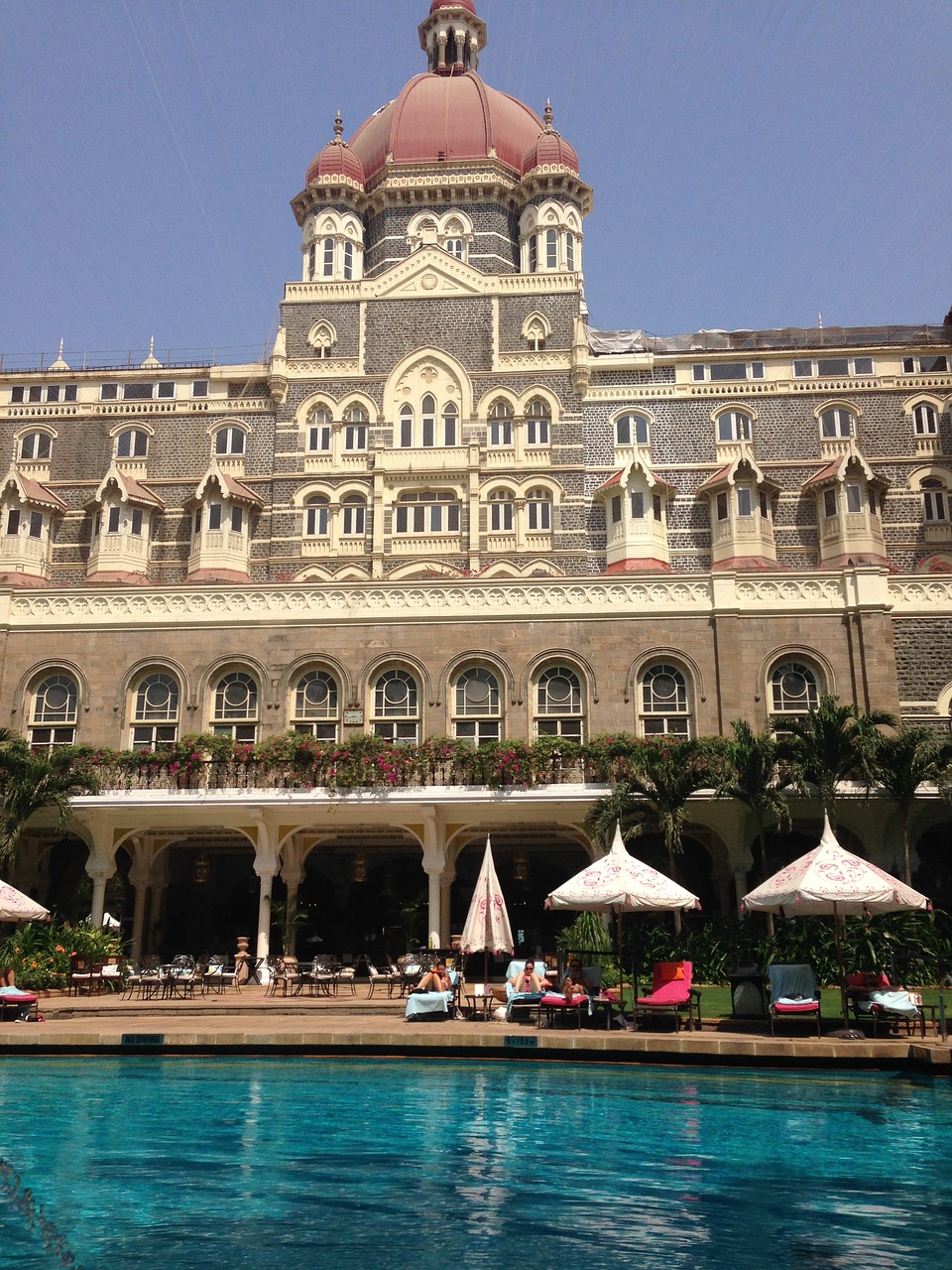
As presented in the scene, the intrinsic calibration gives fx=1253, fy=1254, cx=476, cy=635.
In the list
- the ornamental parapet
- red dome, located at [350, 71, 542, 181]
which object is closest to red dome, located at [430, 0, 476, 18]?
red dome, located at [350, 71, 542, 181]

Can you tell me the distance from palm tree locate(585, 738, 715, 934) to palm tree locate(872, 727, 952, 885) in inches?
132

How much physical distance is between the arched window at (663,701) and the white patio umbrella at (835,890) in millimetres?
10767

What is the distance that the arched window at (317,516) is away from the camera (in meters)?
44.0

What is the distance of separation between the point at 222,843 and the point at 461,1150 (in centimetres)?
2033

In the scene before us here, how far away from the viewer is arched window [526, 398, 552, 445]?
147ft

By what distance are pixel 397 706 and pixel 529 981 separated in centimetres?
1056

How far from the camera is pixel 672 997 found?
17.5 m

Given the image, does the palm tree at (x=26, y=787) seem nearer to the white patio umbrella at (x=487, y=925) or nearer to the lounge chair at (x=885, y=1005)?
the white patio umbrella at (x=487, y=925)

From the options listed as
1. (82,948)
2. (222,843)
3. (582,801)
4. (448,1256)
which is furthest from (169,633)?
(448,1256)

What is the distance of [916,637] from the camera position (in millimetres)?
30188

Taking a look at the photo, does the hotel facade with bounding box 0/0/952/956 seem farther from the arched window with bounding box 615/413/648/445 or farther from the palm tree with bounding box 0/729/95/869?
the palm tree with bounding box 0/729/95/869

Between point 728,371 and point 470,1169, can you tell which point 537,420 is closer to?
point 728,371

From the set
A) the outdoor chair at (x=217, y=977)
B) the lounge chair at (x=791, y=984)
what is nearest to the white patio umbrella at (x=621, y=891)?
the lounge chair at (x=791, y=984)

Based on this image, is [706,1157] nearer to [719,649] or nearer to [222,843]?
[719,649]
